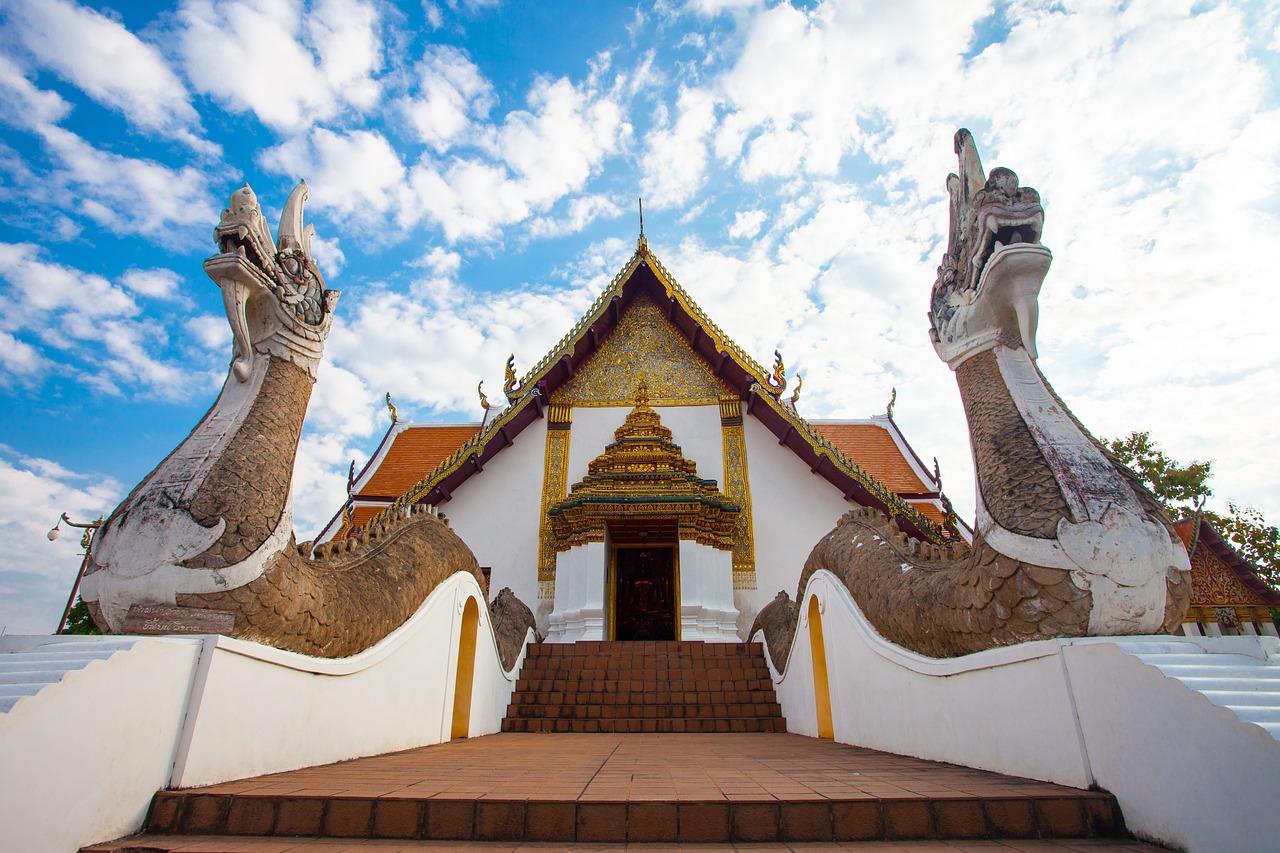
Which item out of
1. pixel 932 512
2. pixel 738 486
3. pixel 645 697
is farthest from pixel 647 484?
pixel 932 512

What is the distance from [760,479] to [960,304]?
633 centimetres

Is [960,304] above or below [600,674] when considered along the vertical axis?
above

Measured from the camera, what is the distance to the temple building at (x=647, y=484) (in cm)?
Result: 835

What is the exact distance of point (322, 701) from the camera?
2.88m

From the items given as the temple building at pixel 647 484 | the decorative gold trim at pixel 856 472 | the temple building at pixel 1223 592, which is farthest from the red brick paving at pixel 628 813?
the temple building at pixel 1223 592

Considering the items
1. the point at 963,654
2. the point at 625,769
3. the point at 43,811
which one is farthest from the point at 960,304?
the point at 43,811

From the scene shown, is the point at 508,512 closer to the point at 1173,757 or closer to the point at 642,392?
the point at 642,392

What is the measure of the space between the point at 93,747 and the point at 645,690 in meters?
4.71

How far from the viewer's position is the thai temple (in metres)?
1.85

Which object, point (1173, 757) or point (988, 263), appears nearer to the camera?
point (1173, 757)

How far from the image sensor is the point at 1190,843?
1.71m

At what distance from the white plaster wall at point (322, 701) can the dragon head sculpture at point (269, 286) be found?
4.20 ft

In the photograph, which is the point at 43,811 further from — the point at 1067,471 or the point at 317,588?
the point at 1067,471

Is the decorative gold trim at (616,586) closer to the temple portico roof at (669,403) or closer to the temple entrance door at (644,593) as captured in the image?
the temple entrance door at (644,593)
